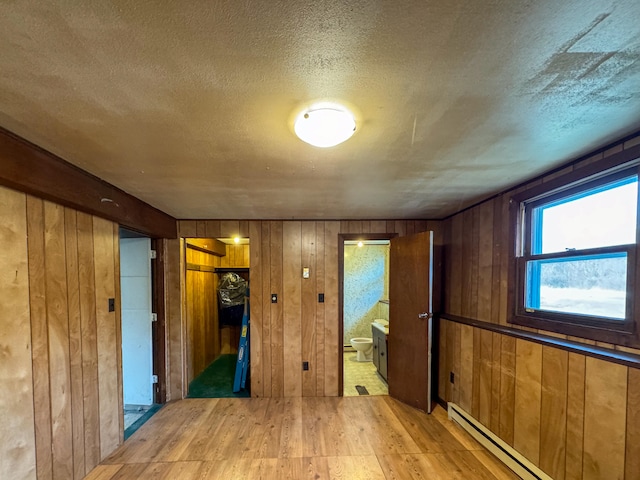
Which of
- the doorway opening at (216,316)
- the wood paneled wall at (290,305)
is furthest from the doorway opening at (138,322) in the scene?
the wood paneled wall at (290,305)

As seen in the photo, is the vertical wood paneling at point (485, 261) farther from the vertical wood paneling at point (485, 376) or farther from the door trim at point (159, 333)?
the door trim at point (159, 333)

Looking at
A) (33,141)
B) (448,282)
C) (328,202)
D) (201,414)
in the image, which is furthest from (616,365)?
(201,414)

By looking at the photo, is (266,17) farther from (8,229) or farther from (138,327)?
(138,327)

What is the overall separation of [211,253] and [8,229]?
3273 millimetres

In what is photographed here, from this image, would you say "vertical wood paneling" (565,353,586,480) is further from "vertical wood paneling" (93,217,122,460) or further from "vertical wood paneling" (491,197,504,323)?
"vertical wood paneling" (93,217,122,460)

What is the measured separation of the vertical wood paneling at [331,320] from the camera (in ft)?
11.7

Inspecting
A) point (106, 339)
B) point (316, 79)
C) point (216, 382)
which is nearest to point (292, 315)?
point (216, 382)

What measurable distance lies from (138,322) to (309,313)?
191 cm

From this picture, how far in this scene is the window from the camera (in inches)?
61.6

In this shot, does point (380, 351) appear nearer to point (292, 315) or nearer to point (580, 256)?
point (292, 315)

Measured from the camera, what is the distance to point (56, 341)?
5.95 ft

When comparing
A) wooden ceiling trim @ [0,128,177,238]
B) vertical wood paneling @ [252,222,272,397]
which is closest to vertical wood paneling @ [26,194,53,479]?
wooden ceiling trim @ [0,128,177,238]

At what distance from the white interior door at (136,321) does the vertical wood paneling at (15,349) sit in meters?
1.79

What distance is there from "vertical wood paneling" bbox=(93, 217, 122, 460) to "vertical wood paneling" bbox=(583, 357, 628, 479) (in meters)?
3.08
